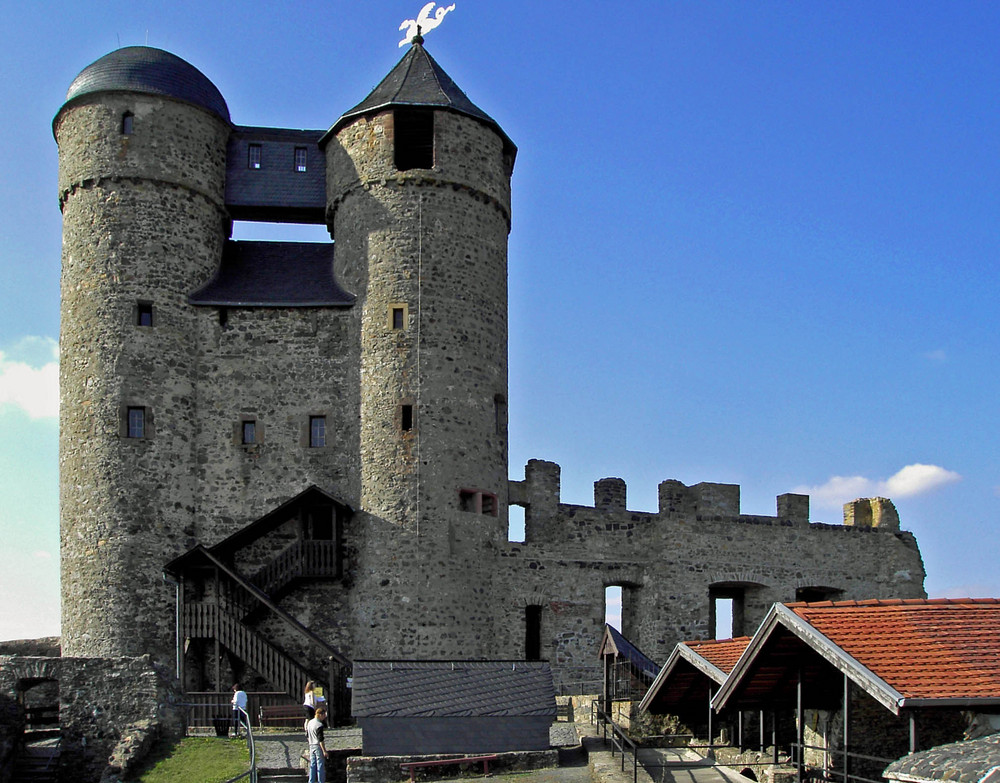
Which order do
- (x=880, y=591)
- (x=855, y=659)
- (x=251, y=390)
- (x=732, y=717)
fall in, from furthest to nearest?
(x=880, y=591), (x=251, y=390), (x=732, y=717), (x=855, y=659)

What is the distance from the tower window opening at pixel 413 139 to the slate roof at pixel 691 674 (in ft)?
46.0

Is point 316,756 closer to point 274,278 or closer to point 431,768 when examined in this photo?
point 431,768

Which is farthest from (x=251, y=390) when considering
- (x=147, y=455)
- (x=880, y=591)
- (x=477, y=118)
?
(x=880, y=591)

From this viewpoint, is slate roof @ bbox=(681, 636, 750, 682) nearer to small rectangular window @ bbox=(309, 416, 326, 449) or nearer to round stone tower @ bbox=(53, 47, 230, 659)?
small rectangular window @ bbox=(309, 416, 326, 449)

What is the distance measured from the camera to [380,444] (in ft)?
90.1

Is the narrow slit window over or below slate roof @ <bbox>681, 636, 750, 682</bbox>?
over

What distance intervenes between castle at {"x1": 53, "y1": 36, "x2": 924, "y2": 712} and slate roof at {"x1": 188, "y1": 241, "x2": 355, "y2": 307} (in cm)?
7

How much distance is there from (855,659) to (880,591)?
66.7 feet

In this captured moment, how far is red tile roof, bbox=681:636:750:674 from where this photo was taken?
18.2 m

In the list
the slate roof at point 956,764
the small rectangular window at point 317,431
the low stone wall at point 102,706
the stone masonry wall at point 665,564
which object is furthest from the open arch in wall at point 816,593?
the slate roof at point 956,764

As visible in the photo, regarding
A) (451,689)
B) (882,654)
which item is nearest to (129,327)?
(451,689)

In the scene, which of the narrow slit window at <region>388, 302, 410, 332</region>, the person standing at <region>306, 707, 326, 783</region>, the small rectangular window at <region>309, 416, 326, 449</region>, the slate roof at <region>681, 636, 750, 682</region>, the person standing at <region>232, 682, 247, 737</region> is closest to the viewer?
the person standing at <region>306, 707, 326, 783</region>

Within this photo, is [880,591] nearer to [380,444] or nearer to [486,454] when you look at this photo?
[486,454]

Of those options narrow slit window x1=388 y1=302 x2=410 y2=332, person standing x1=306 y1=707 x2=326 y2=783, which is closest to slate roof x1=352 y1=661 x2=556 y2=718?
person standing x1=306 y1=707 x2=326 y2=783
